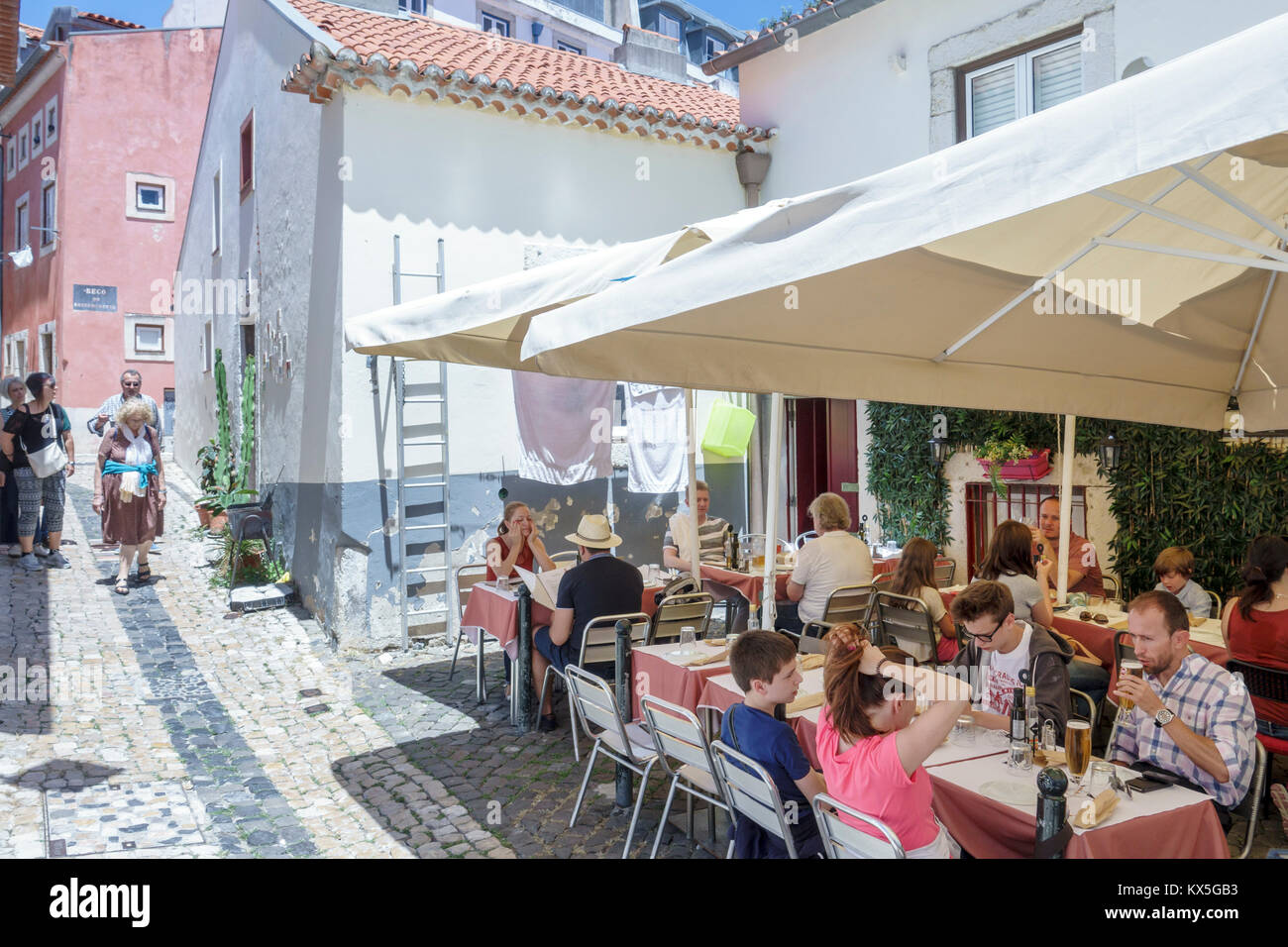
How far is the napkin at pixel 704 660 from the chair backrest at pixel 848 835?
1810 millimetres

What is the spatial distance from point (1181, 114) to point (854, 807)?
2.16 meters

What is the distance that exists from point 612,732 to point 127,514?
7136 mm

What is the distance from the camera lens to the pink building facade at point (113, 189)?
19.2m

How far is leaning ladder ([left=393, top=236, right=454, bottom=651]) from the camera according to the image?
9.21 metres

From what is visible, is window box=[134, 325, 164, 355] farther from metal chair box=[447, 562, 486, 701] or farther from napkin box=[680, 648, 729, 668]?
napkin box=[680, 648, 729, 668]

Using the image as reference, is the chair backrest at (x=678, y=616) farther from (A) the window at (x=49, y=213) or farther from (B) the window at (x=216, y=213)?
(A) the window at (x=49, y=213)

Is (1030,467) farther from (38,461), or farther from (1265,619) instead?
(38,461)

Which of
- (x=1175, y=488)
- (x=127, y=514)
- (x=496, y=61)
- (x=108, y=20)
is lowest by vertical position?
(x=127, y=514)

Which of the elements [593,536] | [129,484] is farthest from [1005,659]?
[129,484]

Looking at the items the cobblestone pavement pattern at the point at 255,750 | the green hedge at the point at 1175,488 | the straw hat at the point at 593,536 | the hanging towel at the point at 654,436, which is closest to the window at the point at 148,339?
the cobblestone pavement pattern at the point at 255,750

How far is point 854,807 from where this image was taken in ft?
9.91

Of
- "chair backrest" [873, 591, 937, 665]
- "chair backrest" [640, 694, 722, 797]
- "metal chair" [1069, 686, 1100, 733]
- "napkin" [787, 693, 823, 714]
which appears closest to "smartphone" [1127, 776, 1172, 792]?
"metal chair" [1069, 686, 1100, 733]

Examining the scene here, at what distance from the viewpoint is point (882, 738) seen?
3.03m

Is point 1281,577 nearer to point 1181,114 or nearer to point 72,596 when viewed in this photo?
point 1181,114
